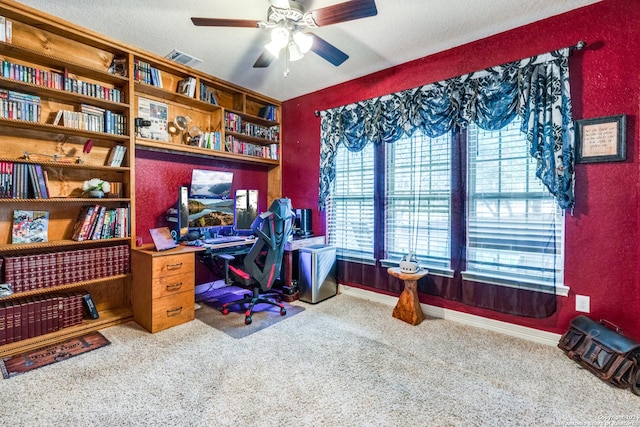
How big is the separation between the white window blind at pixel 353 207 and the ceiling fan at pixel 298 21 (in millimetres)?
1366

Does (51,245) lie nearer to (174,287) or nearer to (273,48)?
(174,287)

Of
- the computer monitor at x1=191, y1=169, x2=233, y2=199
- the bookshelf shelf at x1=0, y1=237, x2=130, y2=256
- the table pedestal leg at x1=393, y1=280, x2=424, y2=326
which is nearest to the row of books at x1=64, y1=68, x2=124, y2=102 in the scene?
the computer monitor at x1=191, y1=169, x2=233, y2=199

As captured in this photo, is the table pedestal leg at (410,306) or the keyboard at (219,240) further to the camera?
the keyboard at (219,240)

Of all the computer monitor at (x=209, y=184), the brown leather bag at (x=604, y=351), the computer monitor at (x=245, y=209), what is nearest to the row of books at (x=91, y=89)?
the computer monitor at (x=209, y=184)

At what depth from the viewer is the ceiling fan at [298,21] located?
171cm

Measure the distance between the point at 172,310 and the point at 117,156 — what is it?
149 centimetres

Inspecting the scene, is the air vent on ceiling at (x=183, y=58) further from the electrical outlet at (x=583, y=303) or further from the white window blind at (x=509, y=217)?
the electrical outlet at (x=583, y=303)

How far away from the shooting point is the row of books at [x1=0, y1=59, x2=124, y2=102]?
218 cm

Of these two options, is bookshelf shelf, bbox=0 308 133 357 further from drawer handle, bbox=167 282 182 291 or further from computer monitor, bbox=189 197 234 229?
computer monitor, bbox=189 197 234 229

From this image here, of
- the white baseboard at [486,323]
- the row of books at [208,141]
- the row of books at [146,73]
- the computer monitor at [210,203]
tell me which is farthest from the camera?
the row of books at [208,141]

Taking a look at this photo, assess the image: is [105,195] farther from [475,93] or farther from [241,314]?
[475,93]

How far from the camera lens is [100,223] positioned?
2586 millimetres

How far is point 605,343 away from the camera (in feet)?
6.13

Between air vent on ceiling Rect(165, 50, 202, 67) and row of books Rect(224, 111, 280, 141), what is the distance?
638 millimetres
